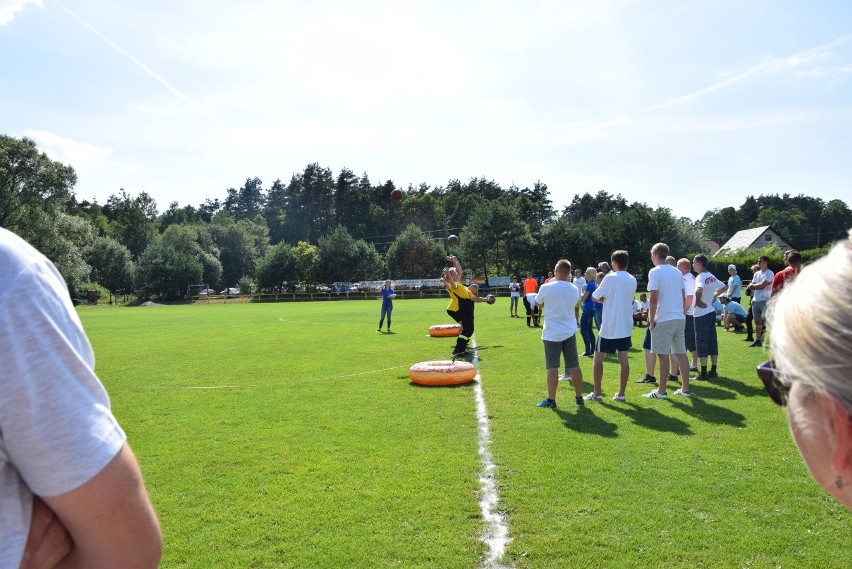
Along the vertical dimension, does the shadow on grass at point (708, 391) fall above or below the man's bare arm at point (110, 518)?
below

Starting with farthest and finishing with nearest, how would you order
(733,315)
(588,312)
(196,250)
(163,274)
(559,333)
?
(196,250), (163,274), (733,315), (588,312), (559,333)

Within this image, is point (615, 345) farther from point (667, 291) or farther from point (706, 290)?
point (706, 290)

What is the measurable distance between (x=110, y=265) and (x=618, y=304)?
7822 centimetres

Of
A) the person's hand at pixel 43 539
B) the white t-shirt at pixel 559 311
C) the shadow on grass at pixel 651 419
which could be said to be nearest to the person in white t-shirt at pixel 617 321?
the shadow on grass at pixel 651 419

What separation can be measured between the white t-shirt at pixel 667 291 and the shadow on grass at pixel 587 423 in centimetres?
233

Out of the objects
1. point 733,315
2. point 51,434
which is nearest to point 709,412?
point 51,434

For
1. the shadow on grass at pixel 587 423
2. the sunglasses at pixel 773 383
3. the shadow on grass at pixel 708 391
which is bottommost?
the shadow on grass at pixel 708 391

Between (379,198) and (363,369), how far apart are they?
101510 millimetres

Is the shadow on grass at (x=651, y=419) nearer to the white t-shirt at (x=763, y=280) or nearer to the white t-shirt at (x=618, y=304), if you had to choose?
the white t-shirt at (x=618, y=304)

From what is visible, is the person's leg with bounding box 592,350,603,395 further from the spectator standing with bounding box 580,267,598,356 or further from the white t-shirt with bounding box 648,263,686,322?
the spectator standing with bounding box 580,267,598,356

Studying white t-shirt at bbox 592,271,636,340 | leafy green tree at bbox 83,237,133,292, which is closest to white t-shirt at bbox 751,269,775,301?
white t-shirt at bbox 592,271,636,340

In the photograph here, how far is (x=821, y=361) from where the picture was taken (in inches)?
41.6

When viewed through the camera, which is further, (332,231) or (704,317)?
(332,231)

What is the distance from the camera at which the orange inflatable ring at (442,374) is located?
1118cm
